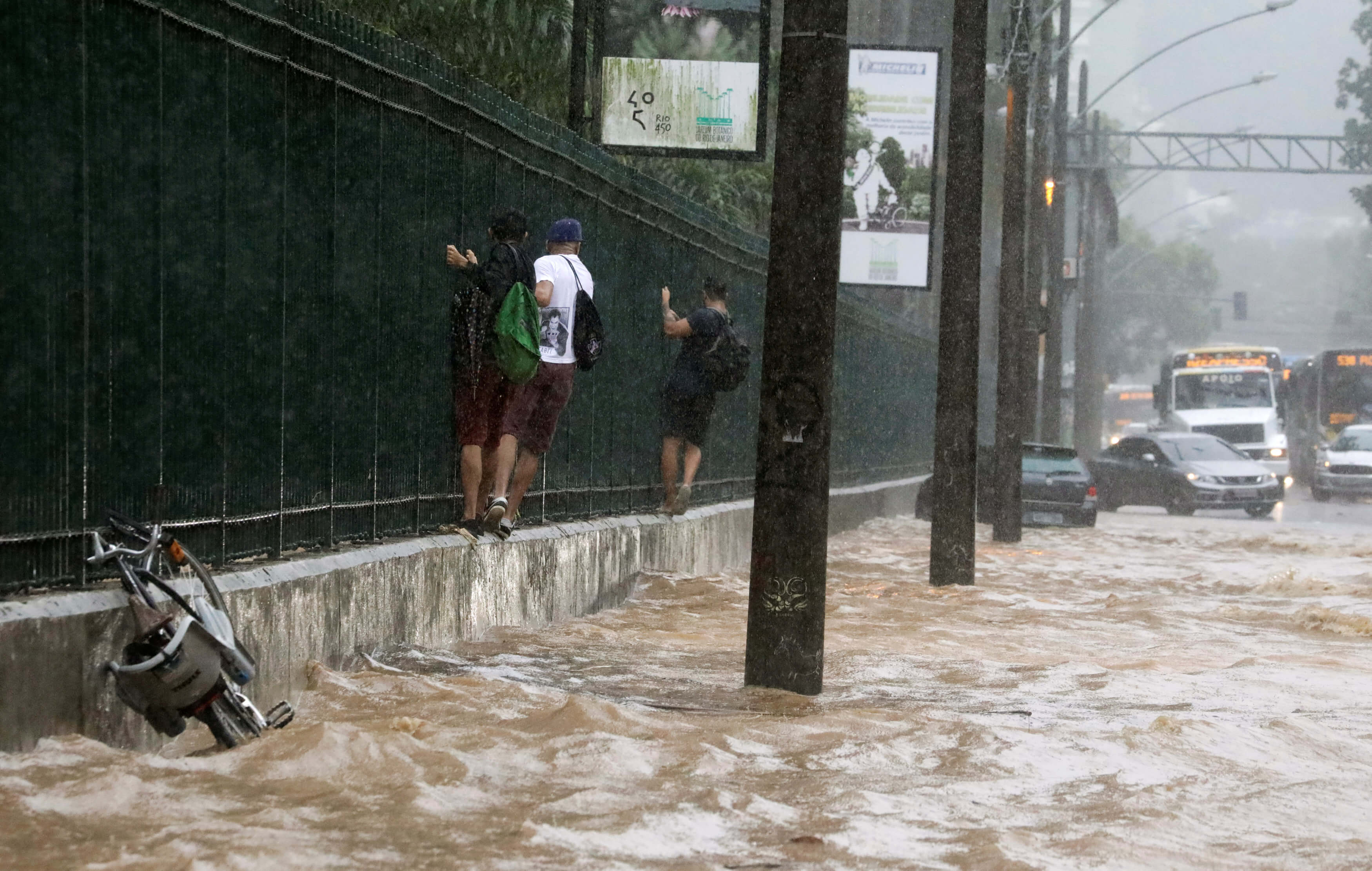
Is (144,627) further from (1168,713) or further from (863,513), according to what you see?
(863,513)

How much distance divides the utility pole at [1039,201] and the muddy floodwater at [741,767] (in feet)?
54.8

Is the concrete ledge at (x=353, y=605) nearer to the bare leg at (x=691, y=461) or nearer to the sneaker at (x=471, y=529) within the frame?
the sneaker at (x=471, y=529)

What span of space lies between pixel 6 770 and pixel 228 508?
2173mm

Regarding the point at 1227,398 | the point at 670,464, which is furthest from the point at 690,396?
the point at 1227,398

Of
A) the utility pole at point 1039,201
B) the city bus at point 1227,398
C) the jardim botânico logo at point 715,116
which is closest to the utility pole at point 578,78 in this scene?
the jardim botânico logo at point 715,116

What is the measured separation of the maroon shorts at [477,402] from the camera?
392 inches

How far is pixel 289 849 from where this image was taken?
186 inches

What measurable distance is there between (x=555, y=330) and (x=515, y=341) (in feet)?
4.06

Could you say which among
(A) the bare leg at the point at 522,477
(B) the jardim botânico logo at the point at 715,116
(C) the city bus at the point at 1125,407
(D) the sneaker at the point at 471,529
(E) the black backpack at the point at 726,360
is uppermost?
(B) the jardim botânico logo at the point at 715,116

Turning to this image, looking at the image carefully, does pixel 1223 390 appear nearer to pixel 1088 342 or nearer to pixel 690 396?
pixel 1088 342

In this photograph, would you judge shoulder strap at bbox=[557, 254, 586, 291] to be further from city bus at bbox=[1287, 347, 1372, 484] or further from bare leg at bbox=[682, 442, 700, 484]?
city bus at bbox=[1287, 347, 1372, 484]

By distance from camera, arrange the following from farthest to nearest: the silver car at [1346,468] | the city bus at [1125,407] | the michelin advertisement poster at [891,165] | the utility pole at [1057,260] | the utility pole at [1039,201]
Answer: the city bus at [1125,407] < the silver car at [1346,468] < the utility pole at [1057,260] < the utility pole at [1039,201] < the michelin advertisement poster at [891,165]

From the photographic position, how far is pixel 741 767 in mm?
6289

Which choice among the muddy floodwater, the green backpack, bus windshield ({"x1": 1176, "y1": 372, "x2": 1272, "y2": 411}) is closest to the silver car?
bus windshield ({"x1": 1176, "y1": 372, "x2": 1272, "y2": 411})
